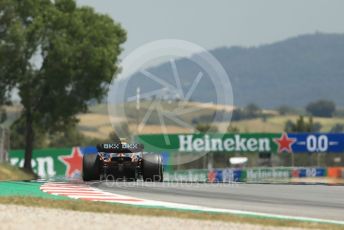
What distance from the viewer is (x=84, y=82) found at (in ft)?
182

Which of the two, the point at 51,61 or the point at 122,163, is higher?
the point at 51,61

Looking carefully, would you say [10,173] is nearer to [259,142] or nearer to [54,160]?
[54,160]

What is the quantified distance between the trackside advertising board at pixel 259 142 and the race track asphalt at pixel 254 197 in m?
51.0

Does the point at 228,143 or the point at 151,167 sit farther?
the point at 228,143

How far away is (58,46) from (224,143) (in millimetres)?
27002

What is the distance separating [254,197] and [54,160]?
5193 centimetres

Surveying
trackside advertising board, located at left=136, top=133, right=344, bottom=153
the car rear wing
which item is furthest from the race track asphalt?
trackside advertising board, located at left=136, top=133, right=344, bottom=153

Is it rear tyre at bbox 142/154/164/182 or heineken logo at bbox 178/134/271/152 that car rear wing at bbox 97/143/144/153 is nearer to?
rear tyre at bbox 142/154/164/182

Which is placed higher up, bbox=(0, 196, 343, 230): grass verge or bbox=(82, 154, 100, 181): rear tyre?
bbox=(82, 154, 100, 181): rear tyre

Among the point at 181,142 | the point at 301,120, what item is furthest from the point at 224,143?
the point at 301,120

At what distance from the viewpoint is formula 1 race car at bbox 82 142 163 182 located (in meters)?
23.2

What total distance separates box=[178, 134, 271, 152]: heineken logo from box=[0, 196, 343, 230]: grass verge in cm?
A: 5882

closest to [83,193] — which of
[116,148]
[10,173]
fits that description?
[116,148]

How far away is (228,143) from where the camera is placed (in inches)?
3024
